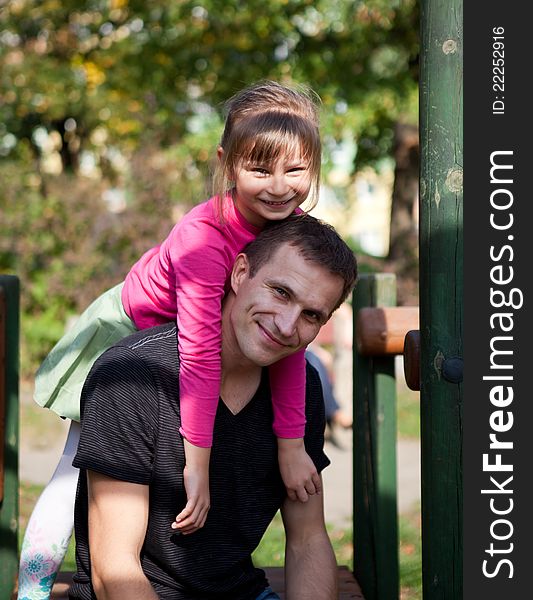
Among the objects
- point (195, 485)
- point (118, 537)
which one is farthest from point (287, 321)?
point (118, 537)

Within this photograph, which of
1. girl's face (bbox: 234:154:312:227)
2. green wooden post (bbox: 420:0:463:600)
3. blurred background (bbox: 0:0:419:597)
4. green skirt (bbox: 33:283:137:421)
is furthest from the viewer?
blurred background (bbox: 0:0:419:597)

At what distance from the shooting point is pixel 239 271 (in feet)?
8.25

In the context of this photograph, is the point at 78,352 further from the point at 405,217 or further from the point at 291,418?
the point at 405,217

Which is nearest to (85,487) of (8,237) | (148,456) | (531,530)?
(148,456)

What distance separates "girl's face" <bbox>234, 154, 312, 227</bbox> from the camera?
8.33ft

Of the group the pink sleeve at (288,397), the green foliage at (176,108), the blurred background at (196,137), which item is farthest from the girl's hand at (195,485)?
the green foliage at (176,108)

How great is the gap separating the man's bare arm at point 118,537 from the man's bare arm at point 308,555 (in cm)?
48

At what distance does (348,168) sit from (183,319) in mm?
12661

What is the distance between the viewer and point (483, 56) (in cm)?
222

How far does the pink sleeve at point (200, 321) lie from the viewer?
241 cm

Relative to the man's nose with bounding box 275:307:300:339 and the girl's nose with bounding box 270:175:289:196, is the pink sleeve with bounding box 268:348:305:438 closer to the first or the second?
the man's nose with bounding box 275:307:300:339

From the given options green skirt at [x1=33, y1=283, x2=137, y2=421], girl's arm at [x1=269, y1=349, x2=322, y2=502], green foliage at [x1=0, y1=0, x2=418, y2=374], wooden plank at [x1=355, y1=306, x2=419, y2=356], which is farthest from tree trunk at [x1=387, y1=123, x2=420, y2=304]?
girl's arm at [x1=269, y1=349, x2=322, y2=502]

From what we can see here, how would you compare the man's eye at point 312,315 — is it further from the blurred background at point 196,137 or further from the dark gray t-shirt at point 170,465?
the blurred background at point 196,137

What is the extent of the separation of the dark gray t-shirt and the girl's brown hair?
476mm
